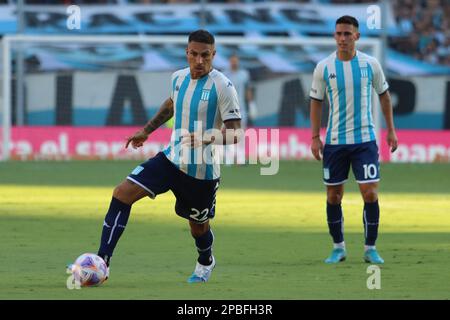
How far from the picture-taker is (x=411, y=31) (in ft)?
107

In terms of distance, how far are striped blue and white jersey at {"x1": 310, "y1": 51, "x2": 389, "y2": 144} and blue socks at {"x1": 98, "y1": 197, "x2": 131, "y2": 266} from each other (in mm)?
2673

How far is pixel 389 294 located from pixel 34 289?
261cm

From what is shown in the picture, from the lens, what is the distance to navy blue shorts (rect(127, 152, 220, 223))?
368 inches

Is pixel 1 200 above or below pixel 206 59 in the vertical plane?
below

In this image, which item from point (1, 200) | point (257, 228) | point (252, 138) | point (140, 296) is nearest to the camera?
point (140, 296)

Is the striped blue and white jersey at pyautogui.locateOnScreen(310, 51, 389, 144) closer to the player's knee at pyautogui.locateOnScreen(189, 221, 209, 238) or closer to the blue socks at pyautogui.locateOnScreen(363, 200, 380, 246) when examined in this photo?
the blue socks at pyautogui.locateOnScreen(363, 200, 380, 246)

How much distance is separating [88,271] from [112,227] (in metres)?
0.42

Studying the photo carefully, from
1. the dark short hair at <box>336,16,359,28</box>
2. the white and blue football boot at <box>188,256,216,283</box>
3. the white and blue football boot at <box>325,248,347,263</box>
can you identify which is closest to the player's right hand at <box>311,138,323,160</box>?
the white and blue football boot at <box>325,248,347,263</box>

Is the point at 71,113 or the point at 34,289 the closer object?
the point at 34,289

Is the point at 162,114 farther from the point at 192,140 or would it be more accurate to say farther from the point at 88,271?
the point at 88,271

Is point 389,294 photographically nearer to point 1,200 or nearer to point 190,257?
point 190,257

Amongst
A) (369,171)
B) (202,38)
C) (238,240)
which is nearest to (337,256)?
(369,171)
